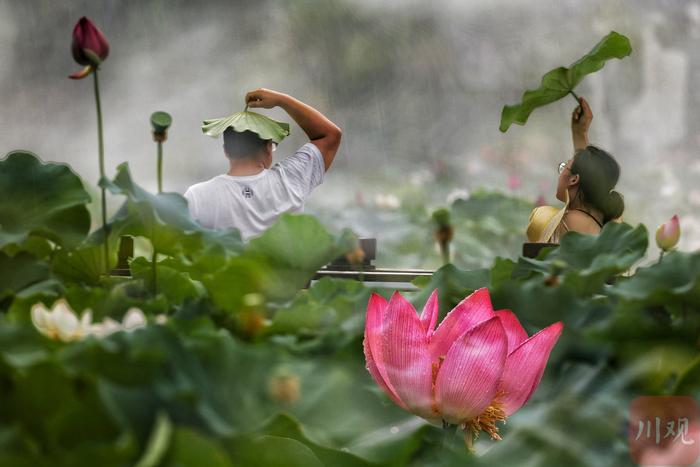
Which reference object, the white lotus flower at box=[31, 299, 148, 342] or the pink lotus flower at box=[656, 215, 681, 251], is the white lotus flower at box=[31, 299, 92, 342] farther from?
the pink lotus flower at box=[656, 215, 681, 251]

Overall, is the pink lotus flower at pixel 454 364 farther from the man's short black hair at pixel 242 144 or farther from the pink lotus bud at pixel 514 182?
the pink lotus bud at pixel 514 182

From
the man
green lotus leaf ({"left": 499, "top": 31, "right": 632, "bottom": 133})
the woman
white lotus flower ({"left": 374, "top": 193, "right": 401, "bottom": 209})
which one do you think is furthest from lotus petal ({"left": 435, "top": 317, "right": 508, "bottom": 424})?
white lotus flower ({"left": 374, "top": 193, "right": 401, "bottom": 209})

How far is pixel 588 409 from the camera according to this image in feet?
0.62

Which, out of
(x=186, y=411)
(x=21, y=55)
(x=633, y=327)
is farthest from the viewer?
(x=21, y=55)

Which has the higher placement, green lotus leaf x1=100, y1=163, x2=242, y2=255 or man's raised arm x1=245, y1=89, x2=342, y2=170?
man's raised arm x1=245, y1=89, x2=342, y2=170

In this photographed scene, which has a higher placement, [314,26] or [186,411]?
[314,26]

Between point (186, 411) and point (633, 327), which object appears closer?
point (186, 411)

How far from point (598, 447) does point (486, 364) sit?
0.03 m

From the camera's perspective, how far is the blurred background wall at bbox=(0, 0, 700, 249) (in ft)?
11.6

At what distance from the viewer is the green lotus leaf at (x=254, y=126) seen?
104 centimetres

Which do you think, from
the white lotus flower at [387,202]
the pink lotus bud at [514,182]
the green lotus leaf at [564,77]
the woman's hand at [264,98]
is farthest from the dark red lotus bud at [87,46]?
the pink lotus bud at [514,182]

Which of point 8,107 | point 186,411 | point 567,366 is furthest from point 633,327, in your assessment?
point 8,107

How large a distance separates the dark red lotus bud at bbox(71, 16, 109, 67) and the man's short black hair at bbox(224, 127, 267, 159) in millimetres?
871

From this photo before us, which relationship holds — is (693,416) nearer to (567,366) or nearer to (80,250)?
(567,366)
